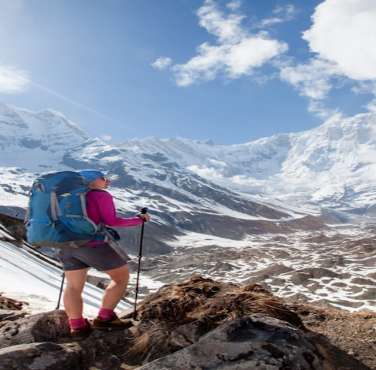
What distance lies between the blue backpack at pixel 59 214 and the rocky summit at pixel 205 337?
127cm

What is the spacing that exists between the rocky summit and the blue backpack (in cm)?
127

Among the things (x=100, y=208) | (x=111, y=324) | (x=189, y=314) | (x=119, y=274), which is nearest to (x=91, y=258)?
(x=119, y=274)

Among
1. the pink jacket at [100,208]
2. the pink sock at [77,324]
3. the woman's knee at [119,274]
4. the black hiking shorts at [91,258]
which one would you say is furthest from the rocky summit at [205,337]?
the pink jacket at [100,208]

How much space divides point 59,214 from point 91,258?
0.83 metres

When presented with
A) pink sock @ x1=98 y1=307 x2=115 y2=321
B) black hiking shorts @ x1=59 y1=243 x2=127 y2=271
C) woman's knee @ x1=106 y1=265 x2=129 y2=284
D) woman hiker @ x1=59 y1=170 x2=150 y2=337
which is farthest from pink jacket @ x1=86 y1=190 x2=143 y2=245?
pink sock @ x1=98 y1=307 x2=115 y2=321

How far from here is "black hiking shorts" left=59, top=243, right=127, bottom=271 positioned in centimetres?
753

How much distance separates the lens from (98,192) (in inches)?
298

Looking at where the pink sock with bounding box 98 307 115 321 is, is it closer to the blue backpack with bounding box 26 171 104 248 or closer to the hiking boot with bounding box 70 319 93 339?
the hiking boot with bounding box 70 319 93 339

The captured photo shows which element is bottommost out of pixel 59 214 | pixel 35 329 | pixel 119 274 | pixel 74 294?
pixel 35 329

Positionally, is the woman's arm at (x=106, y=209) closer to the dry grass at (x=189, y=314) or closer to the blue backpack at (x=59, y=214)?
the blue backpack at (x=59, y=214)

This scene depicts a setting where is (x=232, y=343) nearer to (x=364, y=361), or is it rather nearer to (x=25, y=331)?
(x=364, y=361)

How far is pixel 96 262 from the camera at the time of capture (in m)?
7.52

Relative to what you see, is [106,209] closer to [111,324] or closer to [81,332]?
[111,324]

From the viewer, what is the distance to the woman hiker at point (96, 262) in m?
7.53
